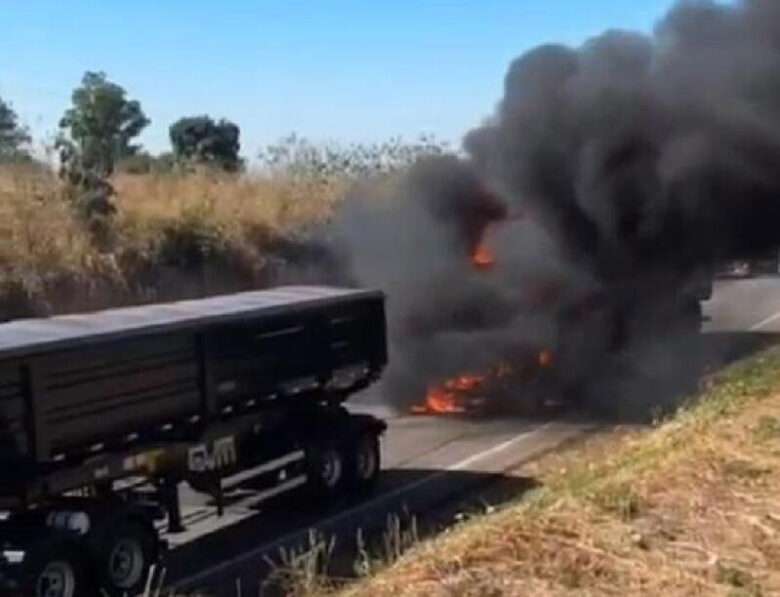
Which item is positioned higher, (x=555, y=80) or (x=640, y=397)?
(x=555, y=80)

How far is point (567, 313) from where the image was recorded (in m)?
19.6

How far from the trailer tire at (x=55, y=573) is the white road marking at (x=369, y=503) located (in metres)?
0.94

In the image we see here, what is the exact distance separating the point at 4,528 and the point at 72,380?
1.21 metres

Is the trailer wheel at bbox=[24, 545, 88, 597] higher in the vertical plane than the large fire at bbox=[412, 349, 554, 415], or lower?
higher

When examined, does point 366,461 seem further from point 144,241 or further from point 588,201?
point 144,241

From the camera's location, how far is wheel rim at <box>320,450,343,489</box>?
13.1 metres

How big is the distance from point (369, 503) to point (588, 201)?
8.71 m

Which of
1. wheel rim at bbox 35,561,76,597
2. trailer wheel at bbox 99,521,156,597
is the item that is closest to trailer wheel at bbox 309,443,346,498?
trailer wheel at bbox 99,521,156,597

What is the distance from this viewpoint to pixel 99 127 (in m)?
37.5

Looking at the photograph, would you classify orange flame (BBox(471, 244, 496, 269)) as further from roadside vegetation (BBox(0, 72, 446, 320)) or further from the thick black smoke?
roadside vegetation (BBox(0, 72, 446, 320))

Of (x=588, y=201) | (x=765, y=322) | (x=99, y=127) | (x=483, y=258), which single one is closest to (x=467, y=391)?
(x=483, y=258)

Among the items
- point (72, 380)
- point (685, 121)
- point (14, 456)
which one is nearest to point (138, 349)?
point (72, 380)

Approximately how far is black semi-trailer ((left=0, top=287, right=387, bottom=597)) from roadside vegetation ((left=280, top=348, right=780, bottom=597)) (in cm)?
184

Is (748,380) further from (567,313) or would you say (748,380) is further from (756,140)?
(756,140)
